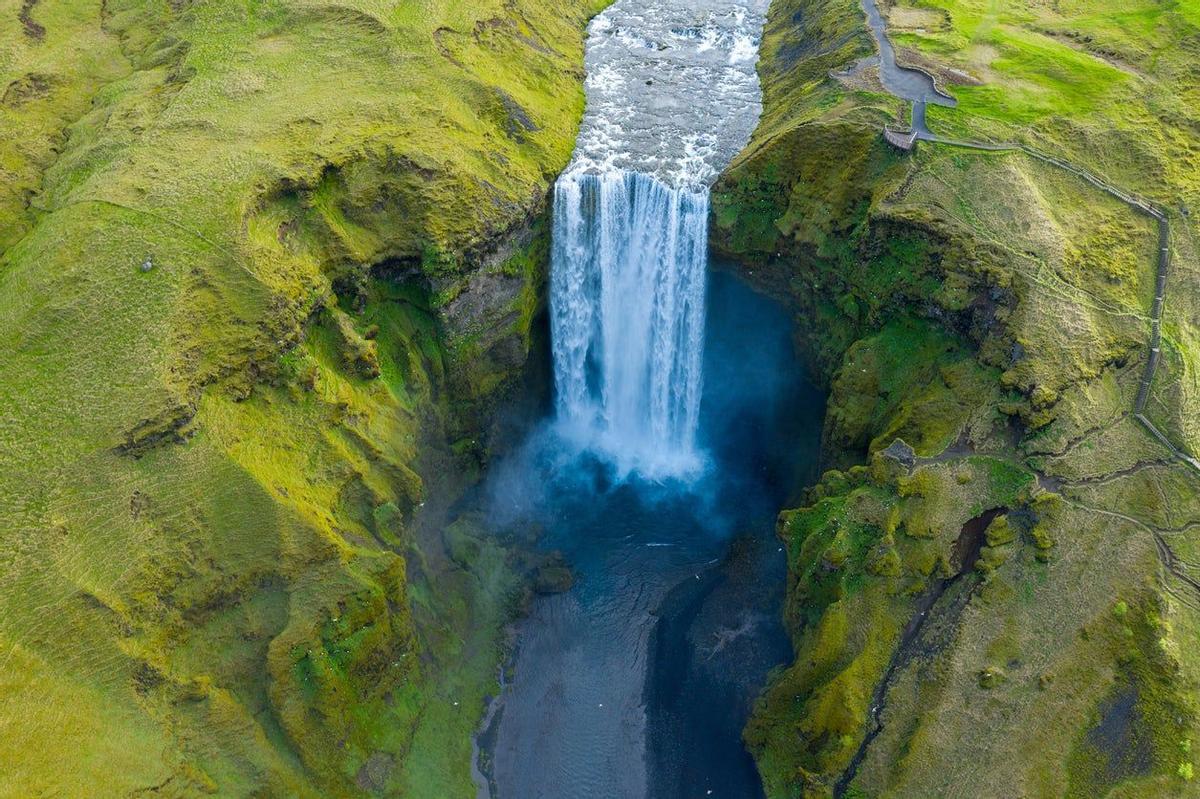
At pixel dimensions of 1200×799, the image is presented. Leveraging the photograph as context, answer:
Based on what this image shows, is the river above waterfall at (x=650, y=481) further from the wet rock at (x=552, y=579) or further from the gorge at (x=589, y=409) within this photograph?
the wet rock at (x=552, y=579)

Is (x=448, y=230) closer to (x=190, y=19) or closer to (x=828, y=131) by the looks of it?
(x=828, y=131)

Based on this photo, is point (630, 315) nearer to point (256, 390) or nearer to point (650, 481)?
point (650, 481)

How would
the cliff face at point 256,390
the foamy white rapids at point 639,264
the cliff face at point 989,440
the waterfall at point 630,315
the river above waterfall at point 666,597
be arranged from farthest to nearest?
1. the foamy white rapids at point 639,264
2. the waterfall at point 630,315
3. the river above waterfall at point 666,597
4. the cliff face at point 989,440
5. the cliff face at point 256,390

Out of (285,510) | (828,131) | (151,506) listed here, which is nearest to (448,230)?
(285,510)

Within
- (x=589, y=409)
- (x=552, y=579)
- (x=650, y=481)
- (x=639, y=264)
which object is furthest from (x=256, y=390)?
(x=650, y=481)

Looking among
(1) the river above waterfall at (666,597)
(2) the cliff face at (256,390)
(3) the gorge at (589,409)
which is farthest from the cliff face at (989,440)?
(2) the cliff face at (256,390)

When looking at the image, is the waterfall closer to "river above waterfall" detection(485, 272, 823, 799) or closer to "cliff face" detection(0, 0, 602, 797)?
"river above waterfall" detection(485, 272, 823, 799)
